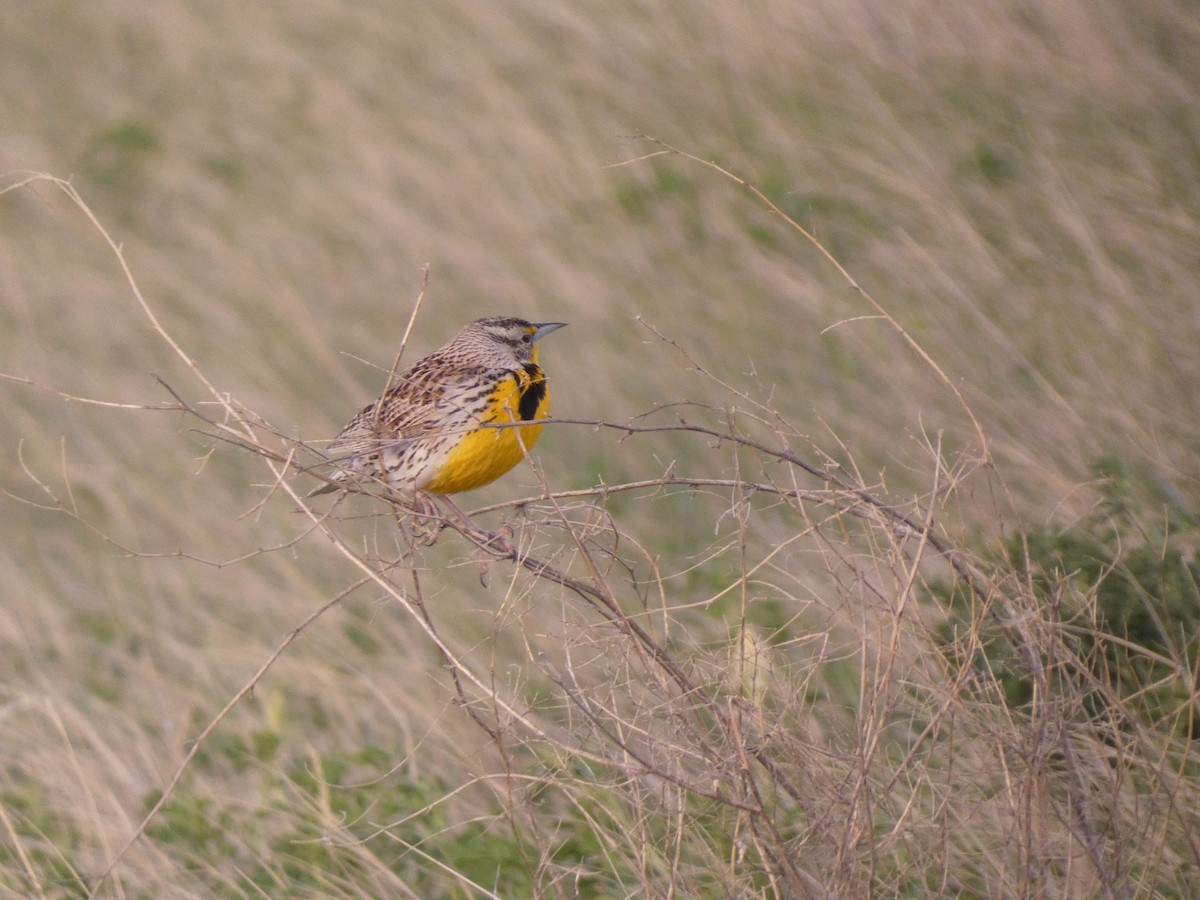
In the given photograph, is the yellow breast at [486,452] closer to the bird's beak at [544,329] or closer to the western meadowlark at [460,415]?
the western meadowlark at [460,415]

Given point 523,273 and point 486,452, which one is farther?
point 523,273

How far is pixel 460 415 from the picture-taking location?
3.64 meters

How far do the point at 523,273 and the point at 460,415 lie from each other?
295 cm

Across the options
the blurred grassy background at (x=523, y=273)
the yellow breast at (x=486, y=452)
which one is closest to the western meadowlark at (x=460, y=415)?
the yellow breast at (x=486, y=452)

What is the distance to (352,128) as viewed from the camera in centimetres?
785

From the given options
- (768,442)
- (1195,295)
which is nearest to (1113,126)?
(1195,295)

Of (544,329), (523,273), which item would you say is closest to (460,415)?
(544,329)

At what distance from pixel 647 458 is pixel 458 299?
144cm

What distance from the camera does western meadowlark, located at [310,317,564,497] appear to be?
352 cm

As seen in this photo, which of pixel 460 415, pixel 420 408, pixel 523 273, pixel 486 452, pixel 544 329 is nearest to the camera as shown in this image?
pixel 486 452

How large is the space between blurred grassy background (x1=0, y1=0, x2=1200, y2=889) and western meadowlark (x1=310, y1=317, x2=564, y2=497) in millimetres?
317

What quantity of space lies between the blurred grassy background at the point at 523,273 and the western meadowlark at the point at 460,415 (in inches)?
12.5

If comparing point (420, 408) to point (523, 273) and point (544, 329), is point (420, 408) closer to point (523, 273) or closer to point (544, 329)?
point (544, 329)

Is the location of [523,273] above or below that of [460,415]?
below
